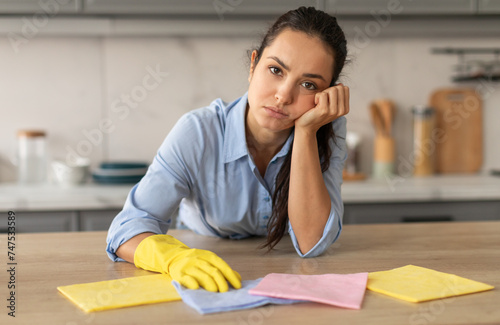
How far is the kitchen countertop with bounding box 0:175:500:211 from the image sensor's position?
2.22 meters

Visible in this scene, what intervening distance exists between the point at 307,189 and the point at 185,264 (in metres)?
0.43

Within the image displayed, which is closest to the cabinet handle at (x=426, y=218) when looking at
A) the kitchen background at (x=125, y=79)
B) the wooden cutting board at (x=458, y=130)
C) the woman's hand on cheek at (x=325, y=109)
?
the wooden cutting board at (x=458, y=130)

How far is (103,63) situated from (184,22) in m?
0.47

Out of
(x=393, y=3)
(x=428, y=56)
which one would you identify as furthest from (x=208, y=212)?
(x=428, y=56)

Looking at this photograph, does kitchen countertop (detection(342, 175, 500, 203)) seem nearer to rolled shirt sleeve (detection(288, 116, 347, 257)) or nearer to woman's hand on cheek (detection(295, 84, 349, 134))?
rolled shirt sleeve (detection(288, 116, 347, 257))

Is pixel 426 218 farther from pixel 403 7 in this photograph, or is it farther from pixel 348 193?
pixel 403 7

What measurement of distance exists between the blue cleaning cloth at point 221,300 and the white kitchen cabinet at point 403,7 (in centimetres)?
183

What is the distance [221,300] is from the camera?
89 centimetres

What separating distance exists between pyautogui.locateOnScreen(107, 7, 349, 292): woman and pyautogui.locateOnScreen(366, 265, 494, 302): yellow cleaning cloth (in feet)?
0.80

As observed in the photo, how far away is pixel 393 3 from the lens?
8.30 ft

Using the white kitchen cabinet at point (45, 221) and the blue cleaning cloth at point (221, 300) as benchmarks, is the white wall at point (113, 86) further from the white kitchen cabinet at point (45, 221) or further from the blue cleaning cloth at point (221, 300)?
the blue cleaning cloth at point (221, 300)

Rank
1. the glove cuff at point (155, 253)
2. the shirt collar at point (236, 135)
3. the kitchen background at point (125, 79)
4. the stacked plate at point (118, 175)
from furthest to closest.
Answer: the kitchen background at point (125, 79) → the stacked plate at point (118, 175) → the shirt collar at point (236, 135) → the glove cuff at point (155, 253)

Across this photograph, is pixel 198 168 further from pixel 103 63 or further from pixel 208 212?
pixel 103 63

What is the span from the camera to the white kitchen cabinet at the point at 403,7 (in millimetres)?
2506
